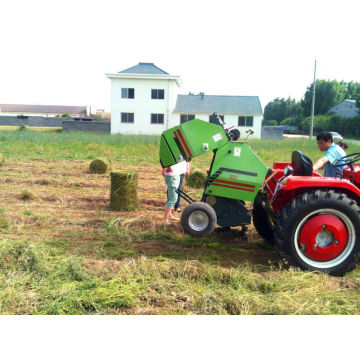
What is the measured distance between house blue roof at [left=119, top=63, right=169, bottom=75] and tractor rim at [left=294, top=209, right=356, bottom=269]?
3269 cm

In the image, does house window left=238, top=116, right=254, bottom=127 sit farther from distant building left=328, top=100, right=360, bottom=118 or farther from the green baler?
the green baler

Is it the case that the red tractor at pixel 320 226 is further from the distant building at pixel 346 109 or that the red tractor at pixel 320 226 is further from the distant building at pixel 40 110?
the distant building at pixel 40 110

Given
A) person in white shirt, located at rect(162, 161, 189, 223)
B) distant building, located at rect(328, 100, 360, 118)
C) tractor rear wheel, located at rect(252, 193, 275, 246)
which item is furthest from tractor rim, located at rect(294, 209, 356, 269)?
distant building, located at rect(328, 100, 360, 118)

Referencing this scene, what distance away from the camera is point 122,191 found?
6.88 meters

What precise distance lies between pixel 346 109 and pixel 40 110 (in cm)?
6234

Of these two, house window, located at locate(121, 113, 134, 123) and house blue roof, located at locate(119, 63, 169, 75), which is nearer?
house window, located at locate(121, 113, 134, 123)

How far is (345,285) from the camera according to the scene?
3.79 metres

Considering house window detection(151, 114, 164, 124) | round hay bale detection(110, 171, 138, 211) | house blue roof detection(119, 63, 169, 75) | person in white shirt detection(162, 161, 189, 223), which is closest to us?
person in white shirt detection(162, 161, 189, 223)

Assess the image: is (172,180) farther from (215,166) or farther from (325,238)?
(325,238)

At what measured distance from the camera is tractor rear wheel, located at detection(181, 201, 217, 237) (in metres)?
4.30

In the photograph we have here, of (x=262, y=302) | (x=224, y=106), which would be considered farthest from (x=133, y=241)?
(x=224, y=106)

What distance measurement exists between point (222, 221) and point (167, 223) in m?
1.66

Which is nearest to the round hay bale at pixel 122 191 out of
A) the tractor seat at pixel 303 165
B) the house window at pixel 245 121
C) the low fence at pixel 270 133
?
the tractor seat at pixel 303 165

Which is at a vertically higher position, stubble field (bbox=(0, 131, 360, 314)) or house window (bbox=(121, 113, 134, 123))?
house window (bbox=(121, 113, 134, 123))
